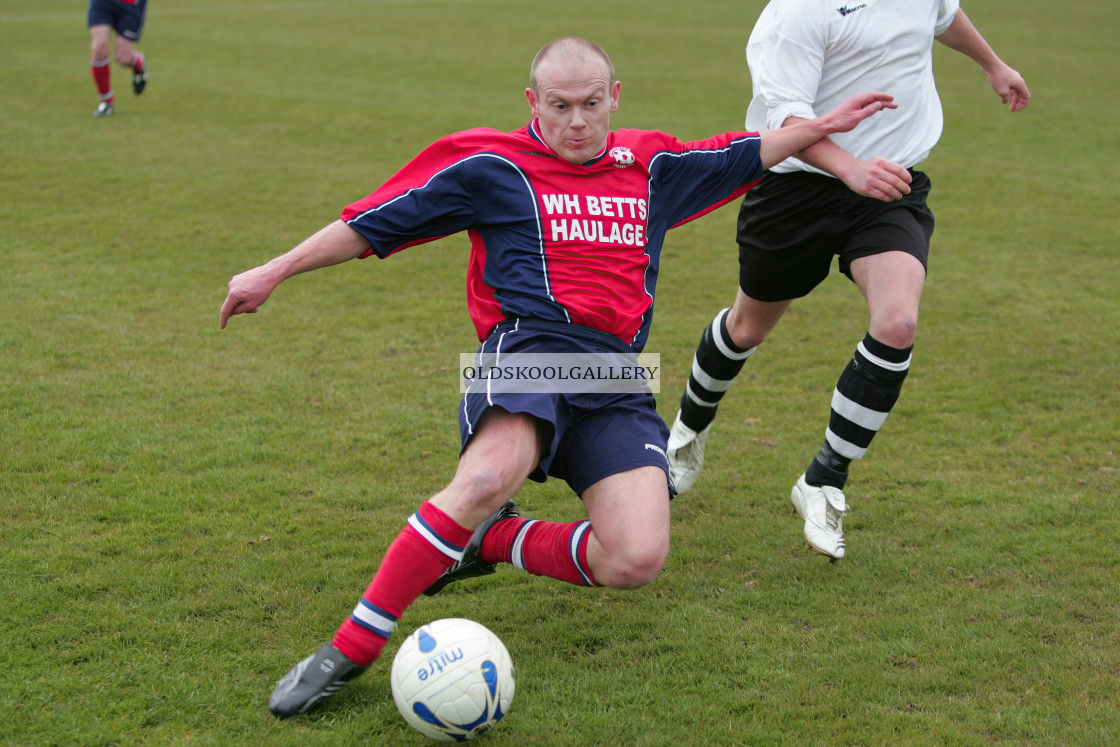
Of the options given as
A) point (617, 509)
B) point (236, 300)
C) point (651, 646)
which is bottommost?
point (651, 646)

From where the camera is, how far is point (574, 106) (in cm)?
336

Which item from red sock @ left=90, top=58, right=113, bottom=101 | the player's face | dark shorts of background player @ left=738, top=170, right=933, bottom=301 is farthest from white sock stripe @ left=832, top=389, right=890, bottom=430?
red sock @ left=90, top=58, right=113, bottom=101

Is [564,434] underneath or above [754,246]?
underneath

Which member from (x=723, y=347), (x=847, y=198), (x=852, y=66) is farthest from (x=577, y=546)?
(x=852, y=66)

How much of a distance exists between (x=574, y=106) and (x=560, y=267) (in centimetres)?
51

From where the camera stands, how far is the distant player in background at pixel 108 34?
40.4 feet

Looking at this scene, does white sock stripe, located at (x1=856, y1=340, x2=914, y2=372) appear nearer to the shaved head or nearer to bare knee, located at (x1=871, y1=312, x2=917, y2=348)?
bare knee, located at (x1=871, y1=312, x2=917, y2=348)

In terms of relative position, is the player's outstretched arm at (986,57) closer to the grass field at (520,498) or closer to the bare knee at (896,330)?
the bare knee at (896,330)

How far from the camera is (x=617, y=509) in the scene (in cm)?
324

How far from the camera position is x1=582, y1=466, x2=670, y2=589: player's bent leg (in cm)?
317

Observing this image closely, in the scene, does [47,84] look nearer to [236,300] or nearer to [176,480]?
[176,480]

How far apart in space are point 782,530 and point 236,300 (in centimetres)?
236

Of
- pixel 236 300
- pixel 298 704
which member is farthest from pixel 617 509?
pixel 236 300

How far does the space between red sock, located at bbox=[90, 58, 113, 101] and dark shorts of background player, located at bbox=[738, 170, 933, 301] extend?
416 inches
